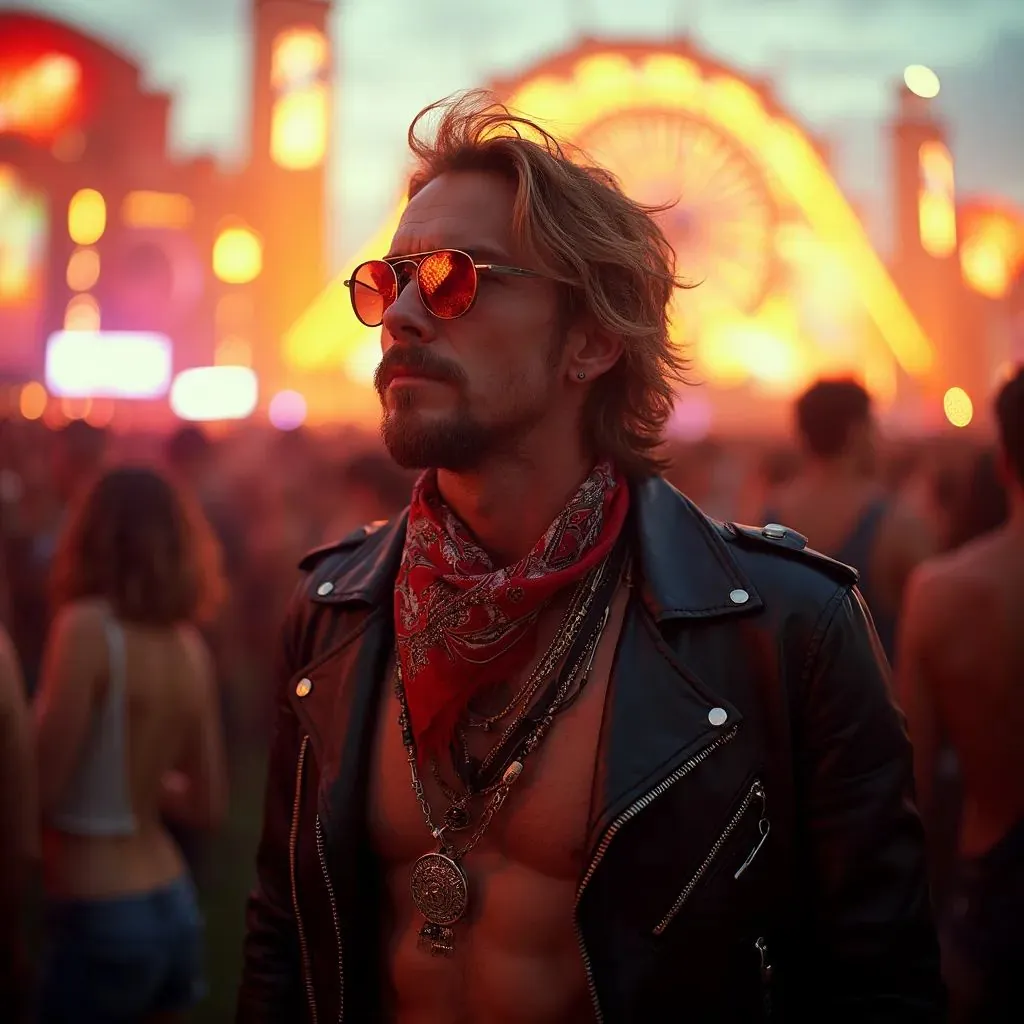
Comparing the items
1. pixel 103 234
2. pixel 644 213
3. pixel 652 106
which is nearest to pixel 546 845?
pixel 644 213

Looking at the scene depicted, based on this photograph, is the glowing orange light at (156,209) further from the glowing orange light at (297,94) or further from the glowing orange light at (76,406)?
the glowing orange light at (76,406)

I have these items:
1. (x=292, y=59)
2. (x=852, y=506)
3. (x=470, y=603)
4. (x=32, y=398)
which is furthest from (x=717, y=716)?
(x=32, y=398)

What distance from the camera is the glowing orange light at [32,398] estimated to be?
94.1 ft

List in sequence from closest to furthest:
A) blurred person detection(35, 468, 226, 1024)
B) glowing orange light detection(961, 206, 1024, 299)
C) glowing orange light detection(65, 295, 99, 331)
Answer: blurred person detection(35, 468, 226, 1024)
glowing orange light detection(65, 295, 99, 331)
glowing orange light detection(961, 206, 1024, 299)

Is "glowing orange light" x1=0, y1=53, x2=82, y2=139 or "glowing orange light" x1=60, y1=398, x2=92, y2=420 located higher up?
"glowing orange light" x1=0, y1=53, x2=82, y2=139

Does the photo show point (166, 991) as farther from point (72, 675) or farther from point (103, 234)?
point (103, 234)

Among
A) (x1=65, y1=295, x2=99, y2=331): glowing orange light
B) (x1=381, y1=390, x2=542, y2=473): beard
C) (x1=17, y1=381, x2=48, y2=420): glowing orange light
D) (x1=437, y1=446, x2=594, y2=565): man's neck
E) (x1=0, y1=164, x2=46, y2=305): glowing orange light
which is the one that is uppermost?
(x1=0, y1=164, x2=46, y2=305): glowing orange light

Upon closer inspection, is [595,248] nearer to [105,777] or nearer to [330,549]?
[330,549]

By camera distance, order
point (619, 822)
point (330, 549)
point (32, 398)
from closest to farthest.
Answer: point (619, 822) → point (330, 549) → point (32, 398)

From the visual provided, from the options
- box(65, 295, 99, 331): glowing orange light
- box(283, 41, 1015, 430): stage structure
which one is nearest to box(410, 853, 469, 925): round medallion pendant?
box(283, 41, 1015, 430): stage structure

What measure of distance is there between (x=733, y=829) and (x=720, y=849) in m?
0.04

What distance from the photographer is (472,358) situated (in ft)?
6.28

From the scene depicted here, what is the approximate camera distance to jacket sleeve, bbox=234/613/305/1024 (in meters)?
1.98

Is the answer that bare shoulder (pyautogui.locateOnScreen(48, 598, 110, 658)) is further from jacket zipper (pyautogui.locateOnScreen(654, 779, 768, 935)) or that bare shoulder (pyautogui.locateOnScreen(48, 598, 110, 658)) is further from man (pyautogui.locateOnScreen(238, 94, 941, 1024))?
jacket zipper (pyautogui.locateOnScreen(654, 779, 768, 935))
